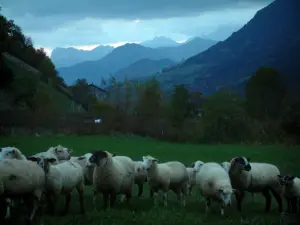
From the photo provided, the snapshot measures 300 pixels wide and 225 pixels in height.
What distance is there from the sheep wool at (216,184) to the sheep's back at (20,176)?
5724 millimetres

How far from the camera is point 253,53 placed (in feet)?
449

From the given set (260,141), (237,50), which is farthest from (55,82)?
(237,50)

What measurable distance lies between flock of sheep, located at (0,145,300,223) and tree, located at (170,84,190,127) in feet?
154

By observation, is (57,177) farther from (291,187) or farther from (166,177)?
(291,187)

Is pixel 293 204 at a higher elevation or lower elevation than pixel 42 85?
lower

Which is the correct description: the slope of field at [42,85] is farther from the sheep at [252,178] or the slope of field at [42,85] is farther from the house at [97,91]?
the sheep at [252,178]

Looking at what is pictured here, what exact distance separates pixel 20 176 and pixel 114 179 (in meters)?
4.95

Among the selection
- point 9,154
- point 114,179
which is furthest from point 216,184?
point 9,154

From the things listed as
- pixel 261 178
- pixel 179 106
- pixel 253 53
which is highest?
pixel 253 53

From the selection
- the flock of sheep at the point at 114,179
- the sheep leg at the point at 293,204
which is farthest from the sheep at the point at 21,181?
the sheep leg at the point at 293,204

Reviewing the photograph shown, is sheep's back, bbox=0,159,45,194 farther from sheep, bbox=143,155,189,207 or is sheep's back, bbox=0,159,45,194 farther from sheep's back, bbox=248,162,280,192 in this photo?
sheep's back, bbox=248,162,280,192

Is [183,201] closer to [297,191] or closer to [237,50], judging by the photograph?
[297,191]

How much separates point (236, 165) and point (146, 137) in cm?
4439

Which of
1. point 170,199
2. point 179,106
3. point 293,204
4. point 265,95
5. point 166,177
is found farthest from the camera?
point 179,106
